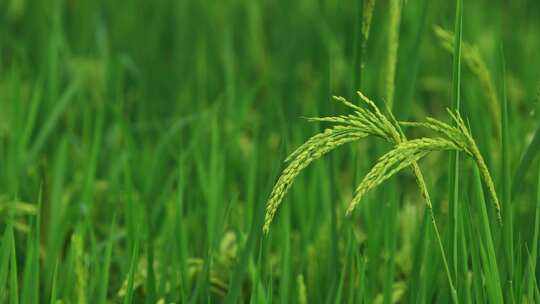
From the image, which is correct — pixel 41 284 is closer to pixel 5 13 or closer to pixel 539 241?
pixel 539 241

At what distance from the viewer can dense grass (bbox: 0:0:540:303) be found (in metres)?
1.65

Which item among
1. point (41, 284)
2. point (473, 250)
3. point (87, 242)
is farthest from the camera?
point (87, 242)

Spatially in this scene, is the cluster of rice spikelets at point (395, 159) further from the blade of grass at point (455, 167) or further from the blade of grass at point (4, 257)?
the blade of grass at point (4, 257)

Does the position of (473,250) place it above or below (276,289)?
above

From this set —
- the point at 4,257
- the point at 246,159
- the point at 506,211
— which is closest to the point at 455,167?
the point at 506,211

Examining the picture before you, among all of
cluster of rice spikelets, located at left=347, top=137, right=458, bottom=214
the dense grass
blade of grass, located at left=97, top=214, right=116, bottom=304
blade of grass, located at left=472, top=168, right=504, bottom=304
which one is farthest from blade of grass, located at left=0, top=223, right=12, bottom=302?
blade of grass, located at left=472, top=168, right=504, bottom=304

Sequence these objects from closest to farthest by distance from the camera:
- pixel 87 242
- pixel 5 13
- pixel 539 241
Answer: pixel 539 241, pixel 87 242, pixel 5 13

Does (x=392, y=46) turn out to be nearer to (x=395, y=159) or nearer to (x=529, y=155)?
(x=529, y=155)

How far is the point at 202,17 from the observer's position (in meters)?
3.75

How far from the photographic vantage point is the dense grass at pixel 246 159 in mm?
1646

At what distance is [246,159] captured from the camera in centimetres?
264

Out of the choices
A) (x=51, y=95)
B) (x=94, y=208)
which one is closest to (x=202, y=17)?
(x=51, y=95)

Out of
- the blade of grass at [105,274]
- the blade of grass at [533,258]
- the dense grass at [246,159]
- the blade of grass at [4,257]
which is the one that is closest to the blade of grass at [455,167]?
the dense grass at [246,159]

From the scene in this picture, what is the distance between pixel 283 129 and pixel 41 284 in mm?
811
